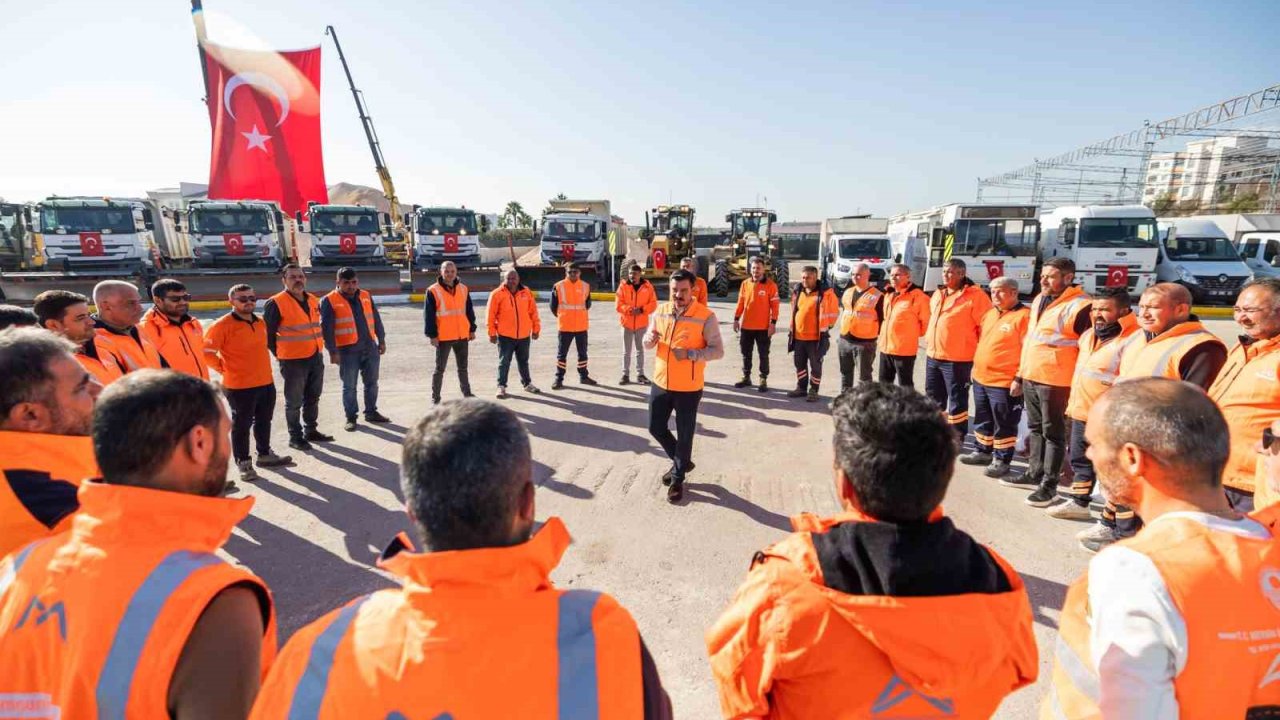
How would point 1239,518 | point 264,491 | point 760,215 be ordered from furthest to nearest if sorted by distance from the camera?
point 760,215, point 264,491, point 1239,518

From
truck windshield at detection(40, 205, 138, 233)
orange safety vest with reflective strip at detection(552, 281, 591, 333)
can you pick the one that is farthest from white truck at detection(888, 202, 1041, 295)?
truck windshield at detection(40, 205, 138, 233)

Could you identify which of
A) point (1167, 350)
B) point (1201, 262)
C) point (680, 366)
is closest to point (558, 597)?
point (680, 366)

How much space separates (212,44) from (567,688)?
31.0 metres

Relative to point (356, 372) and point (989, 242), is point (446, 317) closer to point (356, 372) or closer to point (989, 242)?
point (356, 372)

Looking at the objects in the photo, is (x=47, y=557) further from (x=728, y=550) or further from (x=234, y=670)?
(x=728, y=550)

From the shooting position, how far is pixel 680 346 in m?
4.49

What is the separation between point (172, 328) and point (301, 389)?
4.16 feet

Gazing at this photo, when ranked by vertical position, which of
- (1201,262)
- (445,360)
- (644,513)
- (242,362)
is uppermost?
(1201,262)

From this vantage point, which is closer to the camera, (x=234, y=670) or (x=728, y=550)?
(x=234, y=670)

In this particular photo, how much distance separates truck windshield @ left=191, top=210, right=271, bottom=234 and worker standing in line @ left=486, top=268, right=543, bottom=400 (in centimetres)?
1330

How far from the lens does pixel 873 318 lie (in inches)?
264

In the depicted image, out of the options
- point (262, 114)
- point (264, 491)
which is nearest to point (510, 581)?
point (264, 491)

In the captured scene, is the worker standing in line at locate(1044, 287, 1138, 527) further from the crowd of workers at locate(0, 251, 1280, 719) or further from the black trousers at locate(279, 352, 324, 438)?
the black trousers at locate(279, 352, 324, 438)

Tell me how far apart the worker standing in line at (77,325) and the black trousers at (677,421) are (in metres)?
3.44
